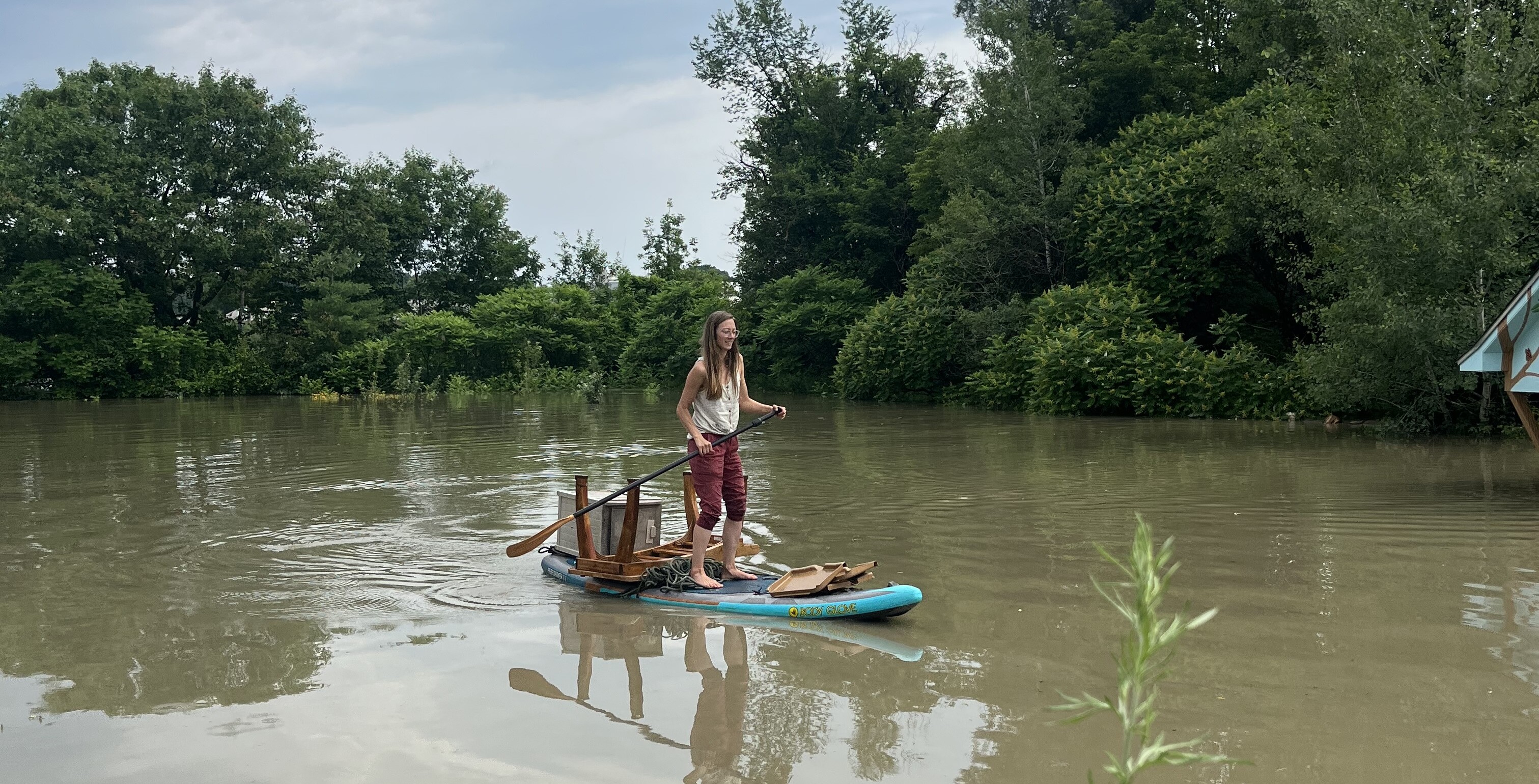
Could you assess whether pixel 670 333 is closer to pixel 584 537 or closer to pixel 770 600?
pixel 584 537

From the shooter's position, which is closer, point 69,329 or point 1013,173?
point 1013,173

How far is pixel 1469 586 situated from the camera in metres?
6.70

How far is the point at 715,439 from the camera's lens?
7223mm

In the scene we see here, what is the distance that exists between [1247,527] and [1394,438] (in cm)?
888

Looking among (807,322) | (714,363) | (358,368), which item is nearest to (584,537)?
(714,363)

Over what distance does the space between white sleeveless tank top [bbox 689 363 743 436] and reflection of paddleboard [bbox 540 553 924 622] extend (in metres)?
0.97

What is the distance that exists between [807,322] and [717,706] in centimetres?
3322

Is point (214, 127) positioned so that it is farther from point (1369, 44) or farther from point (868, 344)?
point (1369, 44)

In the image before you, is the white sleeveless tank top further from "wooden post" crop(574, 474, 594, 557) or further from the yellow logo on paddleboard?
the yellow logo on paddleboard

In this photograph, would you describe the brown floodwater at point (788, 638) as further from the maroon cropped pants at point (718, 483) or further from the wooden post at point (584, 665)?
the maroon cropped pants at point (718, 483)

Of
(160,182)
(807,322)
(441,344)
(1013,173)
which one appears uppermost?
(160,182)

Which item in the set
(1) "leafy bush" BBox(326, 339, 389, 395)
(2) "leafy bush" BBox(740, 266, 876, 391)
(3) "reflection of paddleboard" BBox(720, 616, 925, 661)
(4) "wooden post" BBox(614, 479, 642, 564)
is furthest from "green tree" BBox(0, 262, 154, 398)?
(3) "reflection of paddleboard" BBox(720, 616, 925, 661)

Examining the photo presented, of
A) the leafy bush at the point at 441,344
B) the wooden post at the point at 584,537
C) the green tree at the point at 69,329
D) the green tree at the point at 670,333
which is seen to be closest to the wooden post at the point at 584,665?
the wooden post at the point at 584,537

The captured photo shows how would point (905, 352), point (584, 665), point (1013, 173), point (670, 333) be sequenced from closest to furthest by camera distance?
point (584, 665)
point (1013, 173)
point (905, 352)
point (670, 333)
